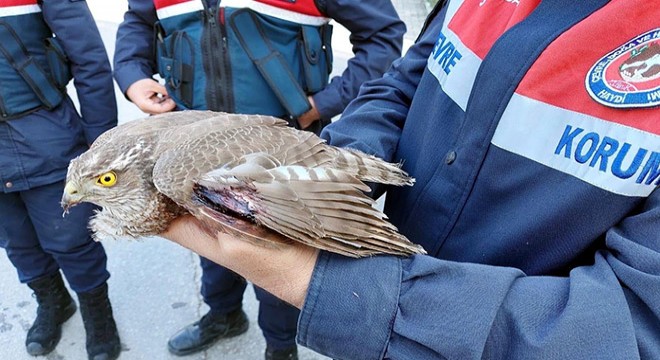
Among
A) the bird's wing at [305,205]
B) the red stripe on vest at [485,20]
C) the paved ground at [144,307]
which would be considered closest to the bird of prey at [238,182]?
Result: the bird's wing at [305,205]

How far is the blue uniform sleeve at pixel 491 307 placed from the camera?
896 millimetres

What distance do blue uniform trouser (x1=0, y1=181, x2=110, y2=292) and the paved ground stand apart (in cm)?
44

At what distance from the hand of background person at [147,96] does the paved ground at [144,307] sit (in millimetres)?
1333

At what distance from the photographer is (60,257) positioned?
8.84ft

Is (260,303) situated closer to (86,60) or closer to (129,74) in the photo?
(129,74)

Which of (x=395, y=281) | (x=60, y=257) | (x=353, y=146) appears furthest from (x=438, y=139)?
(x=60, y=257)

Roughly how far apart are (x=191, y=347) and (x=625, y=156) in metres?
2.64

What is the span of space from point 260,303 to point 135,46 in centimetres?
142

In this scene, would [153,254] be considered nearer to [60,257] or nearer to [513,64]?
[60,257]

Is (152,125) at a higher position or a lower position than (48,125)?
higher

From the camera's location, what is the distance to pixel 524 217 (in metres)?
1.11

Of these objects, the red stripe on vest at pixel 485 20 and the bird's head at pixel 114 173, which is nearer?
the red stripe on vest at pixel 485 20

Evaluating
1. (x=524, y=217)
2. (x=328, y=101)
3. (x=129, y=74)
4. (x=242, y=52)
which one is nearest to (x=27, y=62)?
(x=129, y=74)

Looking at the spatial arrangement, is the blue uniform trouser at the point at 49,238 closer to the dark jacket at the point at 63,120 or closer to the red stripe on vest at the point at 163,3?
the dark jacket at the point at 63,120
